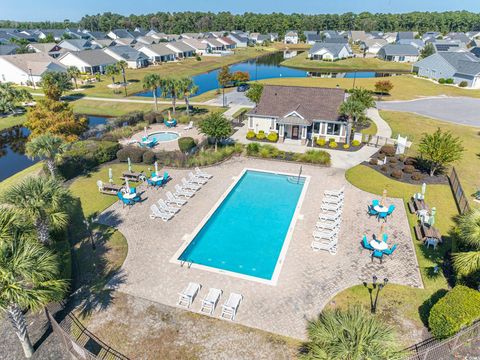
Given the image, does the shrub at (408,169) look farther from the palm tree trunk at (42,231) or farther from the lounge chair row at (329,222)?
the palm tree trunk at (42,231)

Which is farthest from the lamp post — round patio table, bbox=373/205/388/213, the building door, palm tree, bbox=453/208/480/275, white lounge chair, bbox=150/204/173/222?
the building door

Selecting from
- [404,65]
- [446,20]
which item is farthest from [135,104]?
[446,20]

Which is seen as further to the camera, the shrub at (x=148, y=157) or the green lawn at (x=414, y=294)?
the shrub at (x=148, y=157)

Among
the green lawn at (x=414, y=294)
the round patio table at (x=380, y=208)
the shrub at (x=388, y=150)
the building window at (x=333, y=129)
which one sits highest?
the building window at (x=333, y=129)

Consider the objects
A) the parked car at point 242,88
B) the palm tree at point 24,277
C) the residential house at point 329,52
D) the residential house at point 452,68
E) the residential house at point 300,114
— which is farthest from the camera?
the residential house at point 329,52

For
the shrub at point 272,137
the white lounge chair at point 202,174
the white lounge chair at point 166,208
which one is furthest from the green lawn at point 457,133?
the white lounge chair at point 166,208

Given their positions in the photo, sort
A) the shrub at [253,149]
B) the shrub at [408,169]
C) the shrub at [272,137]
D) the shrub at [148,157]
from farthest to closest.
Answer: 1. the shrub at [272,137]
2. the shrub at [253,149]
3. the shrub at [148,157]
4. the shrub at [408,169]

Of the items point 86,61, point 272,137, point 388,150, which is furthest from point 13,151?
point 86,61
